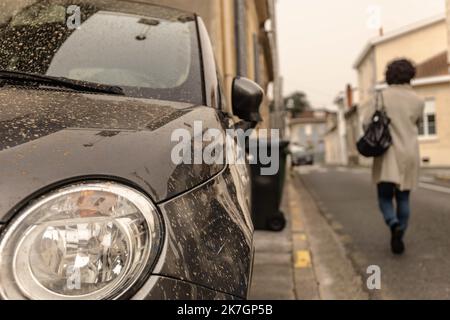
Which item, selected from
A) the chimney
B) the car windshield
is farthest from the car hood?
the chimney

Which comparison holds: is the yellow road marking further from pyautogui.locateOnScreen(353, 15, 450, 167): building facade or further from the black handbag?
pyautogui.locateOnScreen(353, 15, 450, 167): building facade

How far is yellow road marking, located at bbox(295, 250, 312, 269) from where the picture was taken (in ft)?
15.6

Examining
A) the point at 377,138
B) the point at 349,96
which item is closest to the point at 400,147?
the point at 377,138

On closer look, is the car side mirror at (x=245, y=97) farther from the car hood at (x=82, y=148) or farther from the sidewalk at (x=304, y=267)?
the sidewalk at (x=304, y=267)

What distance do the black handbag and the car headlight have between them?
12.2 feet

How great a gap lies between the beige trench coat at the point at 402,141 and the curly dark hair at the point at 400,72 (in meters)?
0.08

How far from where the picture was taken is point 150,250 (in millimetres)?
1140

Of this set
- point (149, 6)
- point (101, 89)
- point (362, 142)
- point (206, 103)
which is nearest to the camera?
point (101, 89)

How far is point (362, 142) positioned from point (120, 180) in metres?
3.73

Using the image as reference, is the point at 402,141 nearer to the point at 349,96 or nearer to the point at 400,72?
the point at 400,72

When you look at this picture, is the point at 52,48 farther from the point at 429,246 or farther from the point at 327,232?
the point at 327,232

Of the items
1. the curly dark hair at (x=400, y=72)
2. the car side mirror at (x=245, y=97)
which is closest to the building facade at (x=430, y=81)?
the curly dark hair at (x=400, y=72)

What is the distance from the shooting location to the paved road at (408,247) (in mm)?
3789

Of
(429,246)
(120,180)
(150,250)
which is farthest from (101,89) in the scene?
(429,246)
